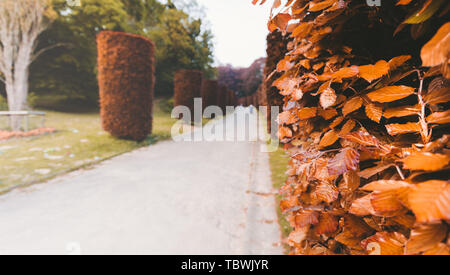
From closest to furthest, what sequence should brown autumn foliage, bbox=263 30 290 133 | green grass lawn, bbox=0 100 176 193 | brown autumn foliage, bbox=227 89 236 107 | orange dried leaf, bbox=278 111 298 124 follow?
orange dried leaf, bbox=278 111 298 124
green grass lawn, bbox=0 100 176 193
brown autumn foliage, bbox=263 30 290 133
brown autumn foliage, bbox=227 89 236 107

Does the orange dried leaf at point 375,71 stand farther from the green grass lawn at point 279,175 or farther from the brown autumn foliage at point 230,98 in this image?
the brown autumn foliage at point 230,98

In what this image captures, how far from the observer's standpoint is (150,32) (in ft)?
82.5

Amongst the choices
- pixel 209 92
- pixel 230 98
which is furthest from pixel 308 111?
pixel 230 98

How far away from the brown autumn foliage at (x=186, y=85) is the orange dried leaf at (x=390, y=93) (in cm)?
1382

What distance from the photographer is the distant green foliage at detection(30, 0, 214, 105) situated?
20.0 m

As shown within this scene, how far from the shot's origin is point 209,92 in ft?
63.2

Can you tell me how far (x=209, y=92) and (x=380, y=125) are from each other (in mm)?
18796

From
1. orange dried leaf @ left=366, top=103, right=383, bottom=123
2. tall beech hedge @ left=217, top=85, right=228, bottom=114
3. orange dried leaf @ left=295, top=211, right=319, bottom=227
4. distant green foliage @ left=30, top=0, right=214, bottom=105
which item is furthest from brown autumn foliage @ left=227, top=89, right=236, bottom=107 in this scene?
orange dried leaf @ left=366, top=103, right=383, bottom=123

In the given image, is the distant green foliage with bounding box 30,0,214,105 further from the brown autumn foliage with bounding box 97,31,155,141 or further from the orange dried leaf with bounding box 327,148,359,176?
the orange dried leaf with bounding box 327,148,359,176

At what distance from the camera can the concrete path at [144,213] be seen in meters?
2.49

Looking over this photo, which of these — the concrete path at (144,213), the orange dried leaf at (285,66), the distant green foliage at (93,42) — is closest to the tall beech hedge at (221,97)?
the distant green foliage at (93,42)

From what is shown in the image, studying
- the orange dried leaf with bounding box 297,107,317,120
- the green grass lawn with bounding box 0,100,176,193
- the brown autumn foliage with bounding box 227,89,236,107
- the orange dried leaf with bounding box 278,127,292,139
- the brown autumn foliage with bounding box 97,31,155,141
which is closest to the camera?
the orange dried leaf with bounding box 297,107,317,120
